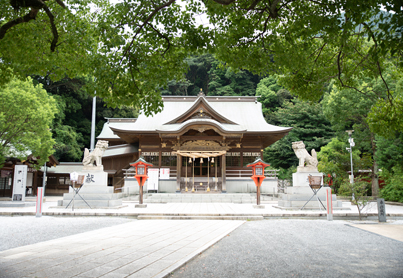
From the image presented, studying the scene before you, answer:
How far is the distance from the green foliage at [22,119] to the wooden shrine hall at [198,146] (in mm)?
4955

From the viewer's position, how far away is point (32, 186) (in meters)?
22.0

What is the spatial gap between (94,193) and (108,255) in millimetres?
8625

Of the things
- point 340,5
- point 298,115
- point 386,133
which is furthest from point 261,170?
point 298,115

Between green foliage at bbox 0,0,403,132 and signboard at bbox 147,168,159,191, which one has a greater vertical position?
green foliage at bbox 0,0,403,132

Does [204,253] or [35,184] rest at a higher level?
[35,184]

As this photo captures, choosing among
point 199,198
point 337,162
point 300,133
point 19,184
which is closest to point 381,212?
point 199,198

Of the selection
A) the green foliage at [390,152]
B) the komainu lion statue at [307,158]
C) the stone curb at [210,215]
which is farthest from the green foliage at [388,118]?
the green foliage at [390,152]

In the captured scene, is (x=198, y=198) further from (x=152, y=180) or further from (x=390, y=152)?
(x=390, y=152)

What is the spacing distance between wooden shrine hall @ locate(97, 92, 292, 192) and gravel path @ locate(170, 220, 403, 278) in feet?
40.9

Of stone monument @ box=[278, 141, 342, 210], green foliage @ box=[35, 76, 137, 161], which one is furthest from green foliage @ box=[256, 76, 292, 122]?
stone monument @ box=[278, 141, 342, 210]

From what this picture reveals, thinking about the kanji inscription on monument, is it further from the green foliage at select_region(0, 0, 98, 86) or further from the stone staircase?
the green foliage at select_region(0, 0, 98, 86)

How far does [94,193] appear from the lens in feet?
39.9

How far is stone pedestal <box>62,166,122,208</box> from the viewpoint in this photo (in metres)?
11.9

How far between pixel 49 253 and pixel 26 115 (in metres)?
13.4
